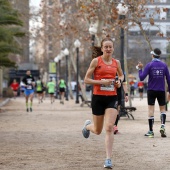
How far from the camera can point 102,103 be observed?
9.13 m

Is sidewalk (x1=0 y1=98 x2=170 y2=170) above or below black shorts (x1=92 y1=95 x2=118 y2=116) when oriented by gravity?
below

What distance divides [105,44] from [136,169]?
6.01ft

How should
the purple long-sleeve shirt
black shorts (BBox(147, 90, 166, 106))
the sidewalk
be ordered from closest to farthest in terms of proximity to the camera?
the sidewalk → the purple long-sleeve shirt → black shorts (BBox(147, 90, 166, 106))

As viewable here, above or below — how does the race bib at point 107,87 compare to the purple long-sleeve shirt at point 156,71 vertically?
below

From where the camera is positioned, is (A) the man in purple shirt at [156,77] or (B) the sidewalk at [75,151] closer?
(B) the sidewalk at [75,151]

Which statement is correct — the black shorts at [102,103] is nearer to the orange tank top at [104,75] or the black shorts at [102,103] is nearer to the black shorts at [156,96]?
the orange tank top at [104,75]

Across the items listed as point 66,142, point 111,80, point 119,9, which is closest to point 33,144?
point 66,142

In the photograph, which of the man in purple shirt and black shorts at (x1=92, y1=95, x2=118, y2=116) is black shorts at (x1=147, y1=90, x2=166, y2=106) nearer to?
the man in purple shirt

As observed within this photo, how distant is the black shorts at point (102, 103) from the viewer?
9.06 metres

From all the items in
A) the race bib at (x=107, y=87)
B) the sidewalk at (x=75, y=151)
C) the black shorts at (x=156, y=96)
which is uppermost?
the race bib at (x=107, y=87)

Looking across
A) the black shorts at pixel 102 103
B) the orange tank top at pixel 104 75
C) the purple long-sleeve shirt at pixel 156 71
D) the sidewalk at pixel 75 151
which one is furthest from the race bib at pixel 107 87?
the purple long-sleeve shirt at pixel 156 71

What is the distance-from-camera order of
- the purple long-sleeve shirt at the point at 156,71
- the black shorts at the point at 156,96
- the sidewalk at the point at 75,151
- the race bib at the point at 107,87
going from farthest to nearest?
the black shorts at the point at 156,96, the purple long-sleeve shirt at the point at 156,71, the race bib at the point at 107,87, the sidewalk at the point at 75,151

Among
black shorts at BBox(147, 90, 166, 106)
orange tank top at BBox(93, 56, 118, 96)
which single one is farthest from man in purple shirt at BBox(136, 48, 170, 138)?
orange tank top at BBox(93, 56, 118, 96)

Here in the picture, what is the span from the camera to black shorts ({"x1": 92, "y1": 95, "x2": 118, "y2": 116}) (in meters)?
9.06
